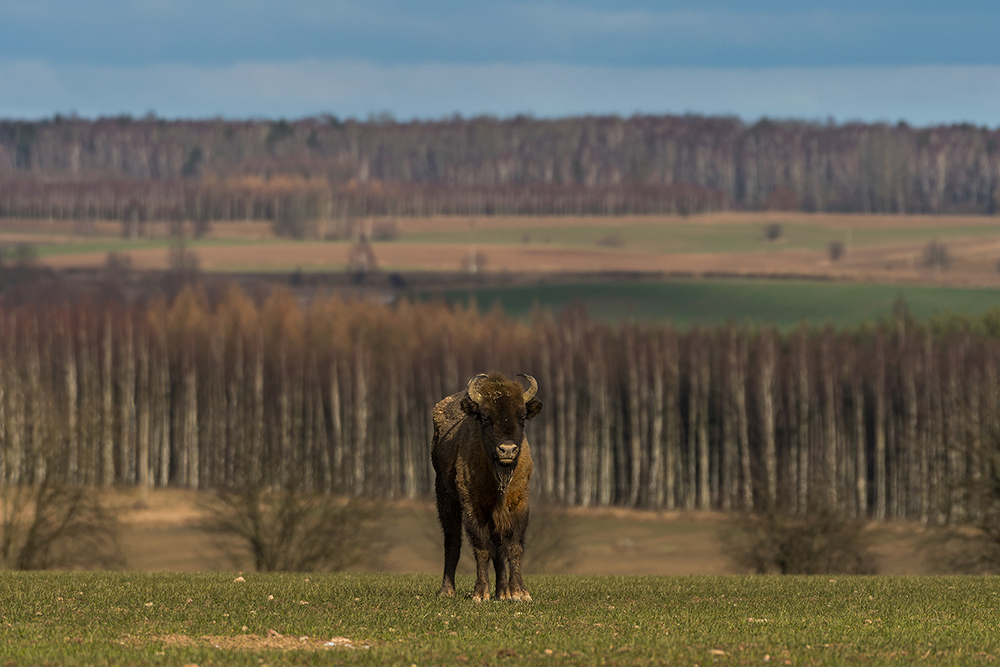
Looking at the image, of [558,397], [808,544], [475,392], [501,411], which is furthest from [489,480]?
[558,397]

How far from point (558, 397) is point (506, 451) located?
3842 inches

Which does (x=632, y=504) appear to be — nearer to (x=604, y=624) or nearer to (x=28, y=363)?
(x=28, y=363)

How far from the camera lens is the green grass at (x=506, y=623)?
14.1 meters

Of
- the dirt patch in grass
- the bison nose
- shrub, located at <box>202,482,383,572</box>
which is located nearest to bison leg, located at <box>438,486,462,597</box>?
the bison nose

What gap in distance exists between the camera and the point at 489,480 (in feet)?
63.6

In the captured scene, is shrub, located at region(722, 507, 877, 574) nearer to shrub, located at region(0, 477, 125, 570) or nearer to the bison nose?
shrub, located at region(0, 477, 125, 570)

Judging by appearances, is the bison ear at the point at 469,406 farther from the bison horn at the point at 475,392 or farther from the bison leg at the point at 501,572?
the bison leg at the point at 501,572

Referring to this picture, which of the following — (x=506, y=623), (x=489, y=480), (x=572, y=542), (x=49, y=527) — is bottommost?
(x=572, y=542)

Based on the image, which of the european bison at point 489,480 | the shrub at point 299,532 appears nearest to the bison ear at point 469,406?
the european bison at point 489,480

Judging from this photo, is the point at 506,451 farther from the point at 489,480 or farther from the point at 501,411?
the point at 489,480

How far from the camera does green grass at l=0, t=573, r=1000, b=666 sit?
556 inches

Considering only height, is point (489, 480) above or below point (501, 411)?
below

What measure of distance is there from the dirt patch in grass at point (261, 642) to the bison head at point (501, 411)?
157 inches

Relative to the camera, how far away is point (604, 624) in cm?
1653
